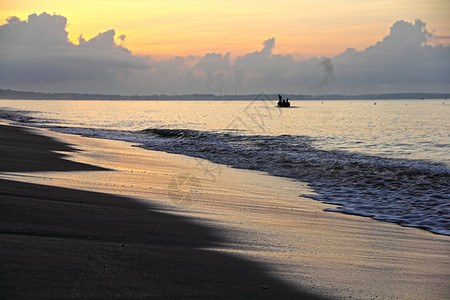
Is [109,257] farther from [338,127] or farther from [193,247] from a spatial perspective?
[338,127]

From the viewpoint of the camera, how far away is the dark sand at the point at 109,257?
4121 millimetres

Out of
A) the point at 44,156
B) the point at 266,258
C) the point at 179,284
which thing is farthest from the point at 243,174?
the point at 179,284

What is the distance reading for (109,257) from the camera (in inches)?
198

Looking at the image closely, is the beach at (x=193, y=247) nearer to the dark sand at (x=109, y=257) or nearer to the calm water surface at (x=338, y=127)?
the dark sand at (x=109, y=257)

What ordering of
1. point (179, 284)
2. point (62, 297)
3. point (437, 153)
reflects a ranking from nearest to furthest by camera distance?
1. point (62, 297)
2. point (179, 284)
3. point (437, 153)

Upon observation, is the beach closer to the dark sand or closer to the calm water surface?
the dark sand

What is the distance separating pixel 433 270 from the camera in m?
6.20

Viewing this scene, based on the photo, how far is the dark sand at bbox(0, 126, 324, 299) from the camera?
4.12 m

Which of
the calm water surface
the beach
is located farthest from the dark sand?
the calm water surface

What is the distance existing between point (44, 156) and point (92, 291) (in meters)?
13.6

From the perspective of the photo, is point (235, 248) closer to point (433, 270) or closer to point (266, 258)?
point (266, 258)

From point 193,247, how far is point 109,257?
1369 mm

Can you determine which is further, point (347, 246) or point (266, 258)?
point (347, 246)

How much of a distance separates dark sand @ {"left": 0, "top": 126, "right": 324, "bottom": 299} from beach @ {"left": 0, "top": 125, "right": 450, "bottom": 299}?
0.05 feet
